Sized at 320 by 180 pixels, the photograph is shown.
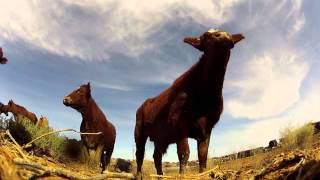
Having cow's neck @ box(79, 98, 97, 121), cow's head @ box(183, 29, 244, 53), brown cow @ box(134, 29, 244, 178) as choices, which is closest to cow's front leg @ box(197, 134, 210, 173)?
brown cow @ box(134, 29, 244, 178)

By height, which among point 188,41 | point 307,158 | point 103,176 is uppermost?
point 188,41

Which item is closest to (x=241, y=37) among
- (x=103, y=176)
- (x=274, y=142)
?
(x=103, y=176)

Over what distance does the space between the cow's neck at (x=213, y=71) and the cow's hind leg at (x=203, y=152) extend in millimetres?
1036

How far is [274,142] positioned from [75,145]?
12135mm

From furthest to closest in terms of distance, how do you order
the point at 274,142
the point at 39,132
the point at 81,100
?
the point at 274,142 < the point at 81,100 < the point at 39,132

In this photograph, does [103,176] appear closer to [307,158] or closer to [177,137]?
[307,158]

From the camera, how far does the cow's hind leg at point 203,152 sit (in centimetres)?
825

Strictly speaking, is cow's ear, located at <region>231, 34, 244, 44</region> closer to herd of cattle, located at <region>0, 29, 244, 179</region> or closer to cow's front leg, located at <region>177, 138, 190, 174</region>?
herd of cattle, located at <region>0, 29, 244, 179</region>

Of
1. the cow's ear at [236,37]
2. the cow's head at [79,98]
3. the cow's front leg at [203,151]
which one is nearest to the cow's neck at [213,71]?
the cow's ear at [236,37]

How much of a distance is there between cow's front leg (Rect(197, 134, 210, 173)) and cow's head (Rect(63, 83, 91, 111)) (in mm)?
8322

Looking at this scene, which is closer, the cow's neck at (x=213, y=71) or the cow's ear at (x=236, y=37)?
the cow's neck at (x=213, y=71)

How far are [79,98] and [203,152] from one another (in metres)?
8.75

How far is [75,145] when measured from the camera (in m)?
16.3

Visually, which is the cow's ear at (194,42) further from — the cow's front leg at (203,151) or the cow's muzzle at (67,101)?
the cow's muzzle at (67,101)
